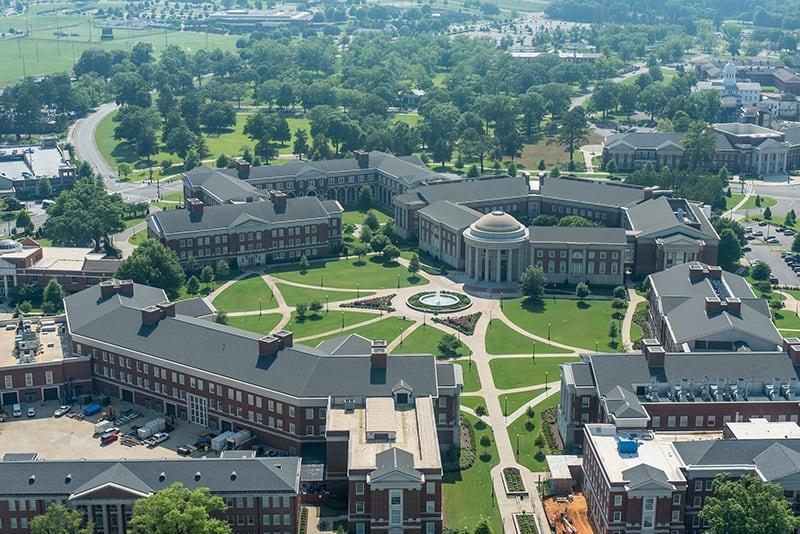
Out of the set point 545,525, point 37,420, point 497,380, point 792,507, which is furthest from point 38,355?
point 792,507

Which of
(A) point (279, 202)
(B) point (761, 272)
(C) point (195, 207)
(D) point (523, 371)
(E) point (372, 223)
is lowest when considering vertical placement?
(D) point (523, 371)

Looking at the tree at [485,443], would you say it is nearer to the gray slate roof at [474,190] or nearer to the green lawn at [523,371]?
the green lawn at [523,371]

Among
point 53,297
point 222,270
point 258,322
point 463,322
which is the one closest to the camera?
point 463,322

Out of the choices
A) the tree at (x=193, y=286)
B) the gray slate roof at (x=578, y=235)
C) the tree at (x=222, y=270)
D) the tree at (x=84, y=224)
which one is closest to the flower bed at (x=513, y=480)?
the gray slate roof at (x=578, y=235)

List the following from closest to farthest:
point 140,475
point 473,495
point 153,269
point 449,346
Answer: point 140,475 < point 473,495 < point 449,346 < point 153,269

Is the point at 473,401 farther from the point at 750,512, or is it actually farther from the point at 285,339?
the point at 750,512

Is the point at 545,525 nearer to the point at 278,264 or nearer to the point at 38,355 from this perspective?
the point at 38,355

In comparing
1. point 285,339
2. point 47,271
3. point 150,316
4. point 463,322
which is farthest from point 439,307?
point 47,271
